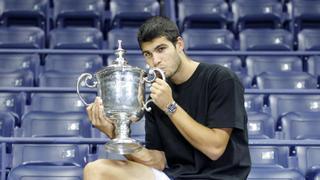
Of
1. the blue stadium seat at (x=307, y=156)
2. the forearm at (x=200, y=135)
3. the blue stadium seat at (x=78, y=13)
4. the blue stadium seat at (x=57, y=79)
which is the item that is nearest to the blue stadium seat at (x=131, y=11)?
the blue stadium seat at (x=78, y=13)

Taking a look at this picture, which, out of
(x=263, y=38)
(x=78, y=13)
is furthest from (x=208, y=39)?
(x=78, y=13)

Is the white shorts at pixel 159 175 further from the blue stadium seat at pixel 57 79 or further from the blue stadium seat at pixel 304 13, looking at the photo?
the blue stadium seat at pixel 304 13

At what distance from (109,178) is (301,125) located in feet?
6.37

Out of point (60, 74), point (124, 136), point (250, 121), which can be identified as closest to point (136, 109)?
point (124, 136)

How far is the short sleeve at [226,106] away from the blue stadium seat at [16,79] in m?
2.59

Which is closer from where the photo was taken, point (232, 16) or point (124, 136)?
point (124, 136)

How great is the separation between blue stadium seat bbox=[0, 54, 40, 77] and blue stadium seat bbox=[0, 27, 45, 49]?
0.28 metres

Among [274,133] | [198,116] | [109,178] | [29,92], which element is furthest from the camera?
[29,92]

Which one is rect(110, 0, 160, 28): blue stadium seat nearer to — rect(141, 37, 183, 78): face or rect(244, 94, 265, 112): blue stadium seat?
rect(244, 94, 265, 112): blue stadium seat

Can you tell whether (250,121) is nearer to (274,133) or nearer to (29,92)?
(274,133)

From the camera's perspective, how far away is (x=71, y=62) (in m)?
5.64

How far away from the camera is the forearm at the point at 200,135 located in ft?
8.84

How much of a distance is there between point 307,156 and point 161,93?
5.27 ft

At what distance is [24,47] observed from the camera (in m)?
5.88
